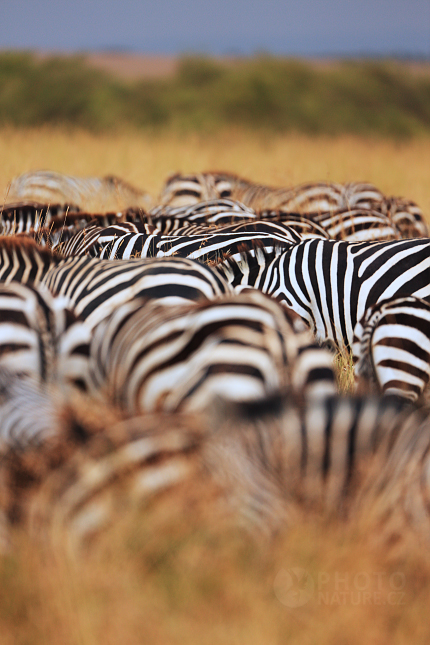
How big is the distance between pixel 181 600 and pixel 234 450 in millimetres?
443

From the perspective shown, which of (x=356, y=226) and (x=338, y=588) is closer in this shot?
(x=338, y=588)

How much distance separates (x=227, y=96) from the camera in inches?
1032

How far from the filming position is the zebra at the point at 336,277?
373cm

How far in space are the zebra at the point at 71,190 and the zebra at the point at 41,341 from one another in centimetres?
651

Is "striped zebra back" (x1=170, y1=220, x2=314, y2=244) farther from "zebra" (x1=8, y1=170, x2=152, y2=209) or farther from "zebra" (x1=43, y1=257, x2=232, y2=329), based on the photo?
"zebra" (x1=8, y1=170, x2=152, y2=209)

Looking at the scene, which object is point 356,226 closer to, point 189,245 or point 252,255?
point 252,255

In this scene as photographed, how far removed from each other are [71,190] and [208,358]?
A: 25.5ft

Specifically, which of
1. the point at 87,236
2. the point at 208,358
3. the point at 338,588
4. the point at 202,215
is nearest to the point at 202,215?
the point at 202,215

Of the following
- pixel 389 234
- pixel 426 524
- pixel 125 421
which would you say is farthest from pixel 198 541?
pixel 389 234

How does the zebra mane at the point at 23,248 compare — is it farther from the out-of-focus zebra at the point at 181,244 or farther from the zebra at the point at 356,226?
the zebra at the point at 356,226

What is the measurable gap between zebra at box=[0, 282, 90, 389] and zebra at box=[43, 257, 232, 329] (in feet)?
1.39

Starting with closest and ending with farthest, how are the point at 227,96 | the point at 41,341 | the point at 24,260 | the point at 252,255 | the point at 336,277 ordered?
the point at 41,341 < the point at 24,260 < the point at 336,277 < the point at 252,255 < the point at 227,96

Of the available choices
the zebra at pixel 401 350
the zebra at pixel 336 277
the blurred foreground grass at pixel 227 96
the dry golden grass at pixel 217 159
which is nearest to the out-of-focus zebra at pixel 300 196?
the dry golden grass at pixel 217 159

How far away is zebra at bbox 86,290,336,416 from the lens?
186 centimetres
